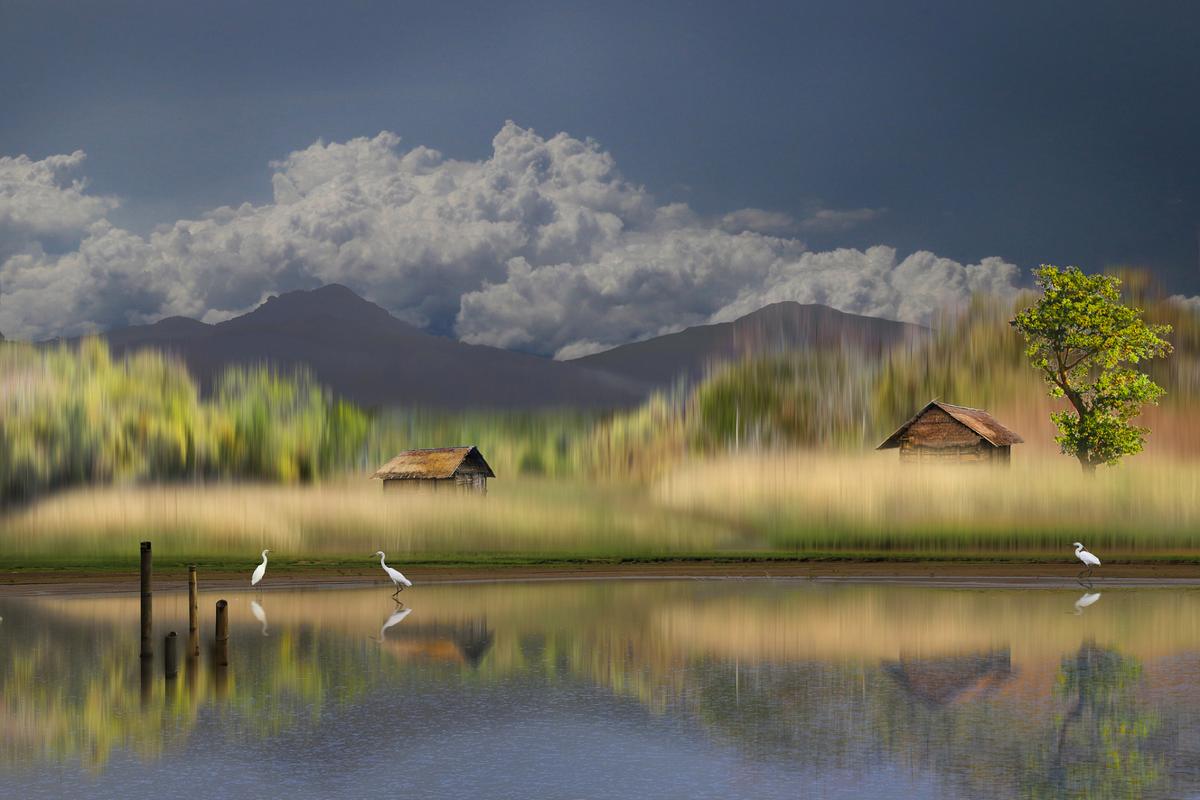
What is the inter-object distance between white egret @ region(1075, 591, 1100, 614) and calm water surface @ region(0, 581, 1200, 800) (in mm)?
957

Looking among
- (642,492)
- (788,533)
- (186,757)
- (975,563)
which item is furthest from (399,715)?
(642,492)

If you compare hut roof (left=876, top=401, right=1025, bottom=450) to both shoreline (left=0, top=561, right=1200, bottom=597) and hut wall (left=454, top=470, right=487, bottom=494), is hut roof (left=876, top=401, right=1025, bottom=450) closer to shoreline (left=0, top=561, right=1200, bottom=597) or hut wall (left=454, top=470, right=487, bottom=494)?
shoreline (left=0, top=561, right=1200, bottom=597)

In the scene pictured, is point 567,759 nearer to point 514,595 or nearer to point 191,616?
point 191,616

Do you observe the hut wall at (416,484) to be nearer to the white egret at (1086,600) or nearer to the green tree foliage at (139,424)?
the green tree foliage at (139,424)

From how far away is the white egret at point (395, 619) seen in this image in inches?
1183

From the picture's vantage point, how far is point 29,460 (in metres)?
68.2

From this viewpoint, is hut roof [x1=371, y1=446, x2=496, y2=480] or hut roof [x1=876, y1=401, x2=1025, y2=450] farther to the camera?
hut roof [x1=371, y1=446, x2=496, y2=480]

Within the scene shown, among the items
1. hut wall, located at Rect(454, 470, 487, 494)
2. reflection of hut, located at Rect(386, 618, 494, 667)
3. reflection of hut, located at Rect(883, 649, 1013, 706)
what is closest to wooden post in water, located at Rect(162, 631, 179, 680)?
reflection of hut, located at Rect(386, 618, 494, 667)

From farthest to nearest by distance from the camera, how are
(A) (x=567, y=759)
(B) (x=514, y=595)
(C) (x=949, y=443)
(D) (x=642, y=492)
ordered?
(D) (x=642, y=492)
(C) (x=949, y=443)
(B) (x=514, y=595)
(A) (x=567, y=759)

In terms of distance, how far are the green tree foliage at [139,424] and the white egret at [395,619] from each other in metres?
39.0

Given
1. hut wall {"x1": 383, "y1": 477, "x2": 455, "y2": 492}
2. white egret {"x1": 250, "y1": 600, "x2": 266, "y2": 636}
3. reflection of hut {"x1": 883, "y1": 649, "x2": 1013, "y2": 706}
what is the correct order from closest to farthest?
reflection of hut {"x1": 883, "y1": 649, "x2": 1013, "y2": 706}, white egret {"x1": 250, "y1": 600, "x2": 266, "y2": 636}, hut wall {"x1": 383, "y1": 477, "x2": 455, "y2": 492}

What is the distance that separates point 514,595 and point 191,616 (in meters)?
15.0

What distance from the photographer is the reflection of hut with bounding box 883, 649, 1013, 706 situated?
20844 millimetres

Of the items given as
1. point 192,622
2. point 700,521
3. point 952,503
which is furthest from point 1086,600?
point 700,521
